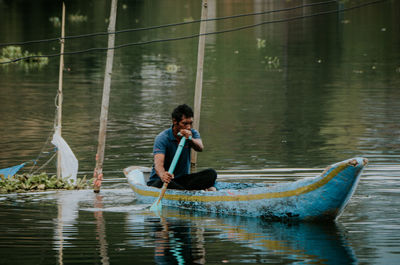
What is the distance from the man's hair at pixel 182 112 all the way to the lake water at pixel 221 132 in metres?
1.47

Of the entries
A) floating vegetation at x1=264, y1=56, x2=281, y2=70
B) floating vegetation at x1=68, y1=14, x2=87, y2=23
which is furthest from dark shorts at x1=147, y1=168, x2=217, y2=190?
floating vegetation at x1=68, y1=14, x2=87, y2=23

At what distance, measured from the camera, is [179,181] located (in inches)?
535

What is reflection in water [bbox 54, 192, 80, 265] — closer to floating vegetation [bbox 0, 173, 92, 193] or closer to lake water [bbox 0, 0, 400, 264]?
lake water [bbox 0, 0, 400, 264]

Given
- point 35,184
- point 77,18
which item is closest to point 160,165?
point 35,184

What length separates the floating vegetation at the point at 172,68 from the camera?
36188mm

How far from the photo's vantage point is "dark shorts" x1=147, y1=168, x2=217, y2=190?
1340cm

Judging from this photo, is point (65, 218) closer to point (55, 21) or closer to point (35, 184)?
point (35, 184)

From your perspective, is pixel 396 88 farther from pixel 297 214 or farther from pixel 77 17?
pixel 77 17

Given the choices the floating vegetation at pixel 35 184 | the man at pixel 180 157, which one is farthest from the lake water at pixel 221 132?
the man at pixel 180 157

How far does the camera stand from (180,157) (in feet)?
44.1

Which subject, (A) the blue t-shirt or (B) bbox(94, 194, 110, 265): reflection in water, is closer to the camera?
(B) bbox(94, 194, 110, 265): reflection in water

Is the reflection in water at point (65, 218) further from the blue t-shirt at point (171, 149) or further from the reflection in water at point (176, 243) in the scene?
the blue t-shirt at point (171, 149)

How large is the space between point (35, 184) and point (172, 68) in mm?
22107

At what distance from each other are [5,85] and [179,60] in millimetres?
10227
